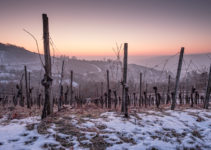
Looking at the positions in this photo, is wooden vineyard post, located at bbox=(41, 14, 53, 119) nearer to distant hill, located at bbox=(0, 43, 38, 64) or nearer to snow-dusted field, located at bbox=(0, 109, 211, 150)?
snow-dusted field, located at bbox=(0, 109, 211, 150)

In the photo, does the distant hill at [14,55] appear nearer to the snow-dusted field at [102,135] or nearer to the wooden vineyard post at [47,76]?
the wooden vineyard post at [47,76]

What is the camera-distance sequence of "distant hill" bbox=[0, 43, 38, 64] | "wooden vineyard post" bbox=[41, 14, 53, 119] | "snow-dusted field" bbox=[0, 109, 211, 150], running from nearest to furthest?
"snow-dusted field" bbox=[0, 109, 211, 150], "wooden vineyard post" bbox=[41, 14, 53, 119], "distant hill" bbox=[0, 43, 38, 64]

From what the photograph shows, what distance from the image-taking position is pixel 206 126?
6199mm

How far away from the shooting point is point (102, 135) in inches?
170

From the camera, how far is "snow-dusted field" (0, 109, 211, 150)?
3.67 metres

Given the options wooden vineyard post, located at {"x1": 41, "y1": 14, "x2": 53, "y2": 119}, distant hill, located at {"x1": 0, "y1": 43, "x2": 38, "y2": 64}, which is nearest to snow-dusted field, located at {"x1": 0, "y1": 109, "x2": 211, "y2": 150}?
wooden vineyard post, located at {"x1": 41, "y1": 14, "x2": 53, "y2": 119}

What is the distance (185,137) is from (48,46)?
5757 millimetres

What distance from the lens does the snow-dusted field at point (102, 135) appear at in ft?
12.0

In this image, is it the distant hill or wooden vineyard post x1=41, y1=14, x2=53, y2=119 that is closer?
wooden vineyard post x1=41, y1=14, x2=53, y2=119

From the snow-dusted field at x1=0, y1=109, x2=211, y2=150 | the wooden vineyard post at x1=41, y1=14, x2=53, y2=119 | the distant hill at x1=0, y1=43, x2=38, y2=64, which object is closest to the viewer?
the snow-dusted field at x1=0, y1=109, x2=211, y2=150

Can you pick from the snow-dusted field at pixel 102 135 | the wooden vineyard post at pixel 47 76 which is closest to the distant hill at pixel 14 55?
the wooden vineyard post at pixel 47 76

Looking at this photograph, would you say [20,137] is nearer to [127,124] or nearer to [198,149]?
[127,124]

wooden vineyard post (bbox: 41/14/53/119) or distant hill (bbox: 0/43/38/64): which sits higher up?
distant hill (bbox: 0/43/38/64)


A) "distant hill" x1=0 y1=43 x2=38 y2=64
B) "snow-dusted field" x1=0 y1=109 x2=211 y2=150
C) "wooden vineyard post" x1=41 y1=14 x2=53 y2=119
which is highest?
"distant hill" x1=0 y1=43 x2=38 y2=64
